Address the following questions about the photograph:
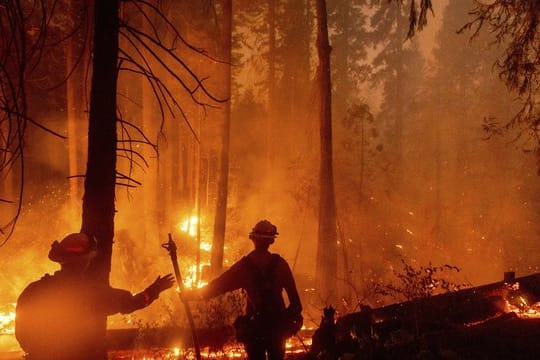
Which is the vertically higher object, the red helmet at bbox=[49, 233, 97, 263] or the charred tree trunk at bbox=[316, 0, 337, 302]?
the charred tree trunk at bbox=[316, 0, 337, 302]

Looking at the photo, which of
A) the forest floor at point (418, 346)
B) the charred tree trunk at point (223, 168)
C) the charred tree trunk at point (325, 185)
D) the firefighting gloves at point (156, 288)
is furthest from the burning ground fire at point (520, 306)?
the charred tree trunk at point (223, 168)

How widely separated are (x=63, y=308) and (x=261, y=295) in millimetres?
2032

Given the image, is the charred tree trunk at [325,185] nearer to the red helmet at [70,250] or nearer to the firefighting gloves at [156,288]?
the firefighting gloves at [156,288]

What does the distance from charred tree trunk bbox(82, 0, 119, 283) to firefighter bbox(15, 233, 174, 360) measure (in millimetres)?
465

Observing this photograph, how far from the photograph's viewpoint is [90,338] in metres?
3.79

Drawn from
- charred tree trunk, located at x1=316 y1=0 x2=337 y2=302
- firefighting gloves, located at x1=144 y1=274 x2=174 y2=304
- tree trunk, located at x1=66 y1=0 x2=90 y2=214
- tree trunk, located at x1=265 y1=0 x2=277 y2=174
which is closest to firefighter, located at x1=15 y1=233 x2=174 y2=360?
firefighting gloves, located at x1=144 y1=274 x2=174 y2=304

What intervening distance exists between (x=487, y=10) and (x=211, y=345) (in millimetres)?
8323

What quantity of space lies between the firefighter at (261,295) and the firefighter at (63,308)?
46.5 inches

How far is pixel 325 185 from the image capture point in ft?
45.4

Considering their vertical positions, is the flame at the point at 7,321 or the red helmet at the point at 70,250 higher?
the red helmet at the point at 70,250

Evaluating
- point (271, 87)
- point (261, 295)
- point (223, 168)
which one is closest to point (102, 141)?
point (261, 295)

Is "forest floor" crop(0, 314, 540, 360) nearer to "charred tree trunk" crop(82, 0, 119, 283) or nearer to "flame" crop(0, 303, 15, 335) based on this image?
"charred tree trunk" crop(82, 0, 119, 283)

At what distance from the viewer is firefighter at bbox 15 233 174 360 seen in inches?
133

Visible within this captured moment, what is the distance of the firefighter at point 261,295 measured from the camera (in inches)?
181
